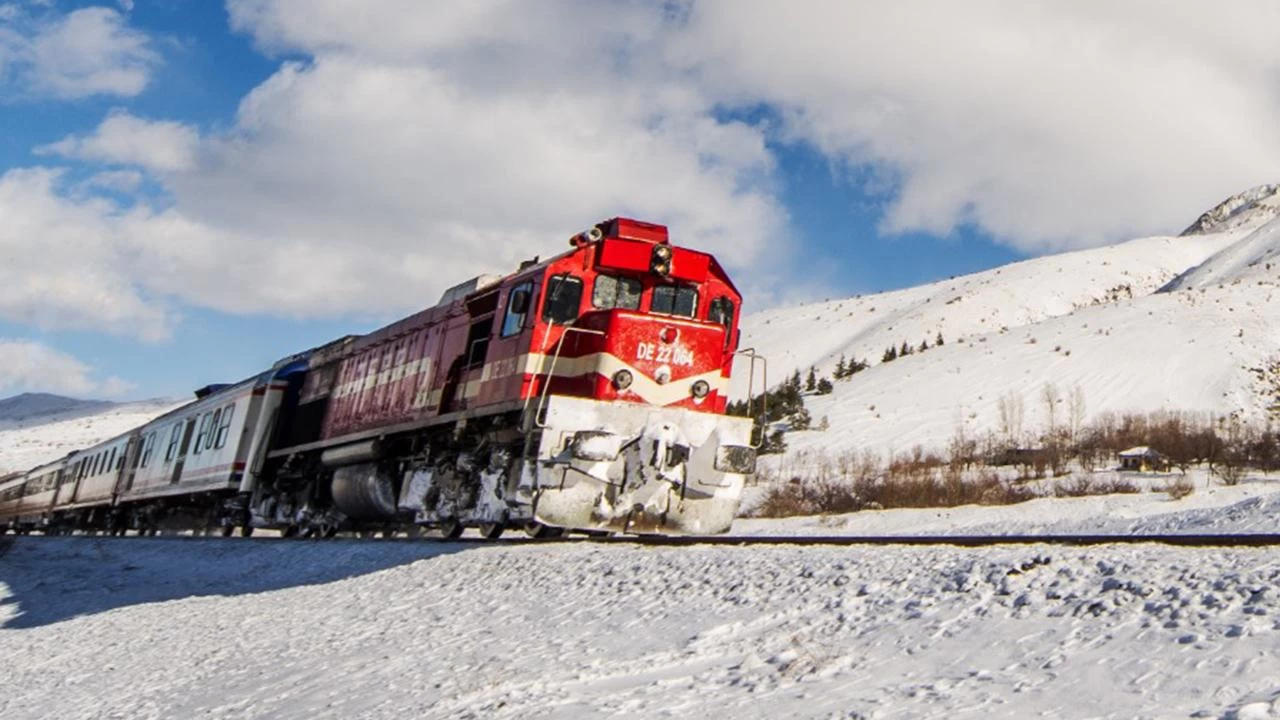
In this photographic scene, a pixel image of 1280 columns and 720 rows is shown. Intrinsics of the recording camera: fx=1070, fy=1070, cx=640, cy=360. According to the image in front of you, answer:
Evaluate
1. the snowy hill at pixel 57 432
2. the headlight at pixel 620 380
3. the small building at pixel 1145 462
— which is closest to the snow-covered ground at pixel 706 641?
the headlight at pixel 620 380

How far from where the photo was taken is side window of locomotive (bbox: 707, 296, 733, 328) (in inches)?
546

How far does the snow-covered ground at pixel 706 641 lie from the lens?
15.4 feet

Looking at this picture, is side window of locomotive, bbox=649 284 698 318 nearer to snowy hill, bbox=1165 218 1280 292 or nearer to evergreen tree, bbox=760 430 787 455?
evergreen tree, bbox=760 430 787 455

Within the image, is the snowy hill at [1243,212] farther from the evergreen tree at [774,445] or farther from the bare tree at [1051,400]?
the evergreen tree at [774,445]

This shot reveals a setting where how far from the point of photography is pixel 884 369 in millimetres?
65750

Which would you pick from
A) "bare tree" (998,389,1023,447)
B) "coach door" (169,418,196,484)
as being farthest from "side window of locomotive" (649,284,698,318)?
"bare tree" (998,389,1023,447)

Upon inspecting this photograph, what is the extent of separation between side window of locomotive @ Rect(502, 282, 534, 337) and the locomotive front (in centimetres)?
32

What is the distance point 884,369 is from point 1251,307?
21690mm

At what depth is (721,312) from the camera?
14.0 meters

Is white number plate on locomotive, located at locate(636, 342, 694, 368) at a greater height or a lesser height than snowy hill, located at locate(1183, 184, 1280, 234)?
lesser

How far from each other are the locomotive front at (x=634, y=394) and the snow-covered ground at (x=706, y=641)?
1.13 metres

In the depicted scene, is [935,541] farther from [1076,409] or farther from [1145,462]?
[1076,409]

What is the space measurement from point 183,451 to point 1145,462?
28.4 metres

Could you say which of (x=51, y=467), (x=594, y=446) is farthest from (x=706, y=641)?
(x=51, y=467)
